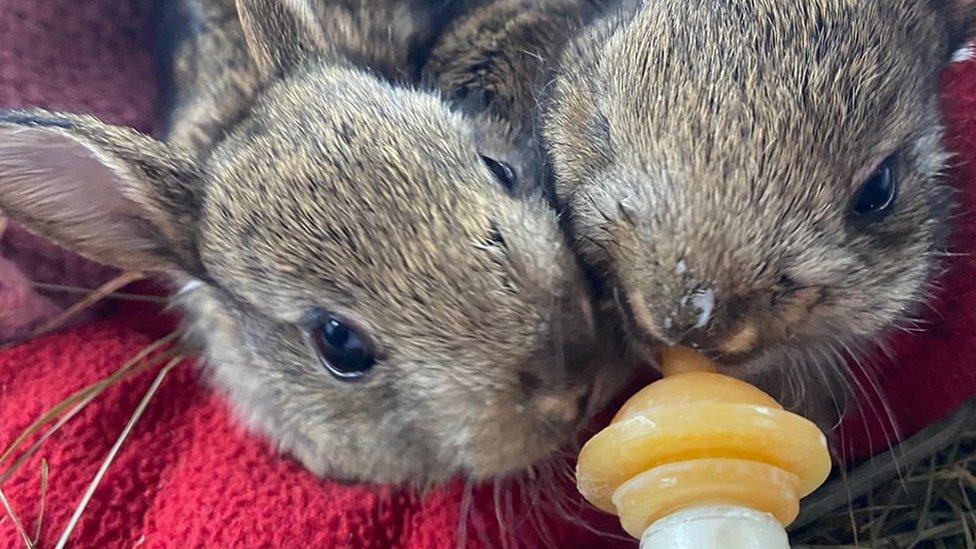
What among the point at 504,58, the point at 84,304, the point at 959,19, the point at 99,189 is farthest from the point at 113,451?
the point at 959,19

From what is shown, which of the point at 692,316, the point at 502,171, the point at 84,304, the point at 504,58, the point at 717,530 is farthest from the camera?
the point at 84,304

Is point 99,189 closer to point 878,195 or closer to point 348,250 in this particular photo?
point 348,250

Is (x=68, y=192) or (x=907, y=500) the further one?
(x=907, y=500)

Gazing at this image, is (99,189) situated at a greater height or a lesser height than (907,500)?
greater

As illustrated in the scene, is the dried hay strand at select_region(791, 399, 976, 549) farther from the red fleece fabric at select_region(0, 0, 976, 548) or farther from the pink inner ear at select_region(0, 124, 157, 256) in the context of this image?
the pink inner ear at select_region(0, 124, 157, 256)

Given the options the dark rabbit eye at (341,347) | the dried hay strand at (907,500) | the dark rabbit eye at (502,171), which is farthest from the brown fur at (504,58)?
the dried hay strand at (907,500)

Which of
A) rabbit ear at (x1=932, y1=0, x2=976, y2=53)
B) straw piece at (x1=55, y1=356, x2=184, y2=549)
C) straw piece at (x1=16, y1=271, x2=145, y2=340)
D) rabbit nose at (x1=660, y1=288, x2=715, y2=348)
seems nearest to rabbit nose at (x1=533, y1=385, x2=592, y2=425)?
rabbit nose at (x1=660, y1=288, x2=715, y2=348)

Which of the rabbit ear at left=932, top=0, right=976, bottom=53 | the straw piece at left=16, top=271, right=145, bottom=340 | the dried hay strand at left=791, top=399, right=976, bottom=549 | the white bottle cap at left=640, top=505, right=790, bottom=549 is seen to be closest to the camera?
the white bottle cap at left=640, top=505, right=790, bottom=549
